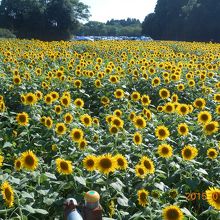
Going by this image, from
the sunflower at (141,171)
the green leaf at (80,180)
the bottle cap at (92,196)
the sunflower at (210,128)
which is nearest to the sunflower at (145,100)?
the sunflower at (210,128)

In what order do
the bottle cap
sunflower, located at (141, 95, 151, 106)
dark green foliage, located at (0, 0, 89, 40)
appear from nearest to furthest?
the bottle cap, sunflower, located at (141, 95, 151, 106), dark green foliage, located at (0, 0, 89, 40)

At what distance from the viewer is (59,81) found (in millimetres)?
7641

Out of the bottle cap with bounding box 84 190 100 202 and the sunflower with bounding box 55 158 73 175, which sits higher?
the bottle cap with bounding box 84 190 100 202

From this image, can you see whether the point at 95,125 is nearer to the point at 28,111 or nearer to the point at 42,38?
the point at 28,111

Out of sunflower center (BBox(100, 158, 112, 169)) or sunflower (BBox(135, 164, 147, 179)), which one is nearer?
sunflower center (BBox(100, 158, 112, 169))

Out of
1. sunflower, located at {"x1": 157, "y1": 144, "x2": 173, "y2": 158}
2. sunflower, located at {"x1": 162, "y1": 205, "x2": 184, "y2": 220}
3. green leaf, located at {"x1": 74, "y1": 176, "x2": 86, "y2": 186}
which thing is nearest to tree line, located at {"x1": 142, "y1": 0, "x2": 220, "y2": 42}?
sunflower, located at {"x1": 157, "y1": 144, "x2": 173, "y2": 158}

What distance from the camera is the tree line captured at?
143ft

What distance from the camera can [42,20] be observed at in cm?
4772

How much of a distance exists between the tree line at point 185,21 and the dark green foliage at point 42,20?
29.5 ft

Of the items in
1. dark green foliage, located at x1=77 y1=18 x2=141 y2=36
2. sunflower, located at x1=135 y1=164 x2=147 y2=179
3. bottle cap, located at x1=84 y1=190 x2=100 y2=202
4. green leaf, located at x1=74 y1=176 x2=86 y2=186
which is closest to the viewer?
bottle cap, located at x1=84 y1=190 x2=100 y2=202

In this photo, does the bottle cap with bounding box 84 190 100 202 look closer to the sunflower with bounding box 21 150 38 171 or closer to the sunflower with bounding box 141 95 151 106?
the sunflower with bounding box 21 150 38 171

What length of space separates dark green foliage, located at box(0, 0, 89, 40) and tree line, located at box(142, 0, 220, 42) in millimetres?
9004

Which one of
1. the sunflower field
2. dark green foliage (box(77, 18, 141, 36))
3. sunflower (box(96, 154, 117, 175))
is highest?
sunflower (box(96, 154, 117, 175))

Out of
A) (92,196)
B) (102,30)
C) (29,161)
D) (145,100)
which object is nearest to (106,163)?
(29,161)
